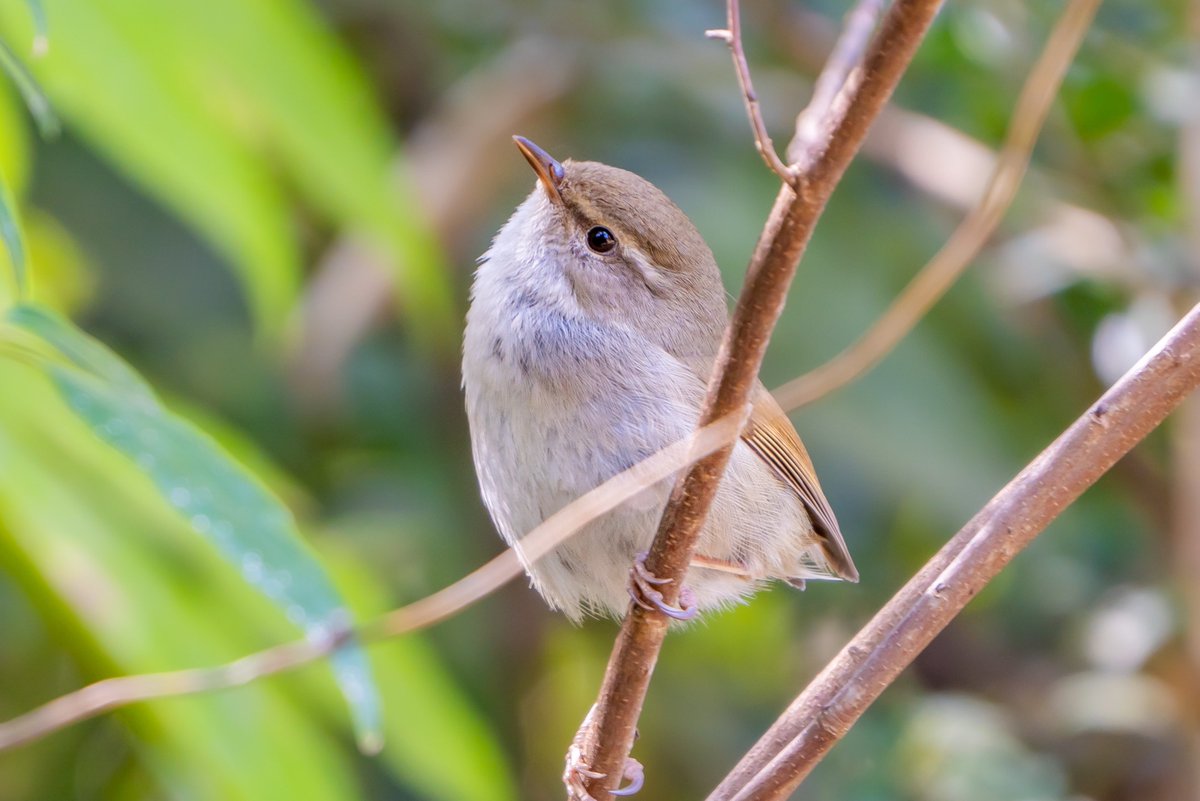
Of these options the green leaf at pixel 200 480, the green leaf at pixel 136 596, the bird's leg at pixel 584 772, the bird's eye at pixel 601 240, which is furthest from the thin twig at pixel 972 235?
the green leaf at pixel 136 596

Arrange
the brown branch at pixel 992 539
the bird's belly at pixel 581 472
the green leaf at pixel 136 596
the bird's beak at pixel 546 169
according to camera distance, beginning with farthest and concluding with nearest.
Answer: the bird's beak at pixel 546 169 < the bird's belly at pixel 581 472 < the green leaf at pixel 136 596 < the brown branch at pixel 992 539

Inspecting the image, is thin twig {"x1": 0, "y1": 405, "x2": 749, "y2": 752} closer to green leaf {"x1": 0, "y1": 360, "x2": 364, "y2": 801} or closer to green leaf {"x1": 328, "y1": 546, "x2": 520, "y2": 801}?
green leaf {"x1": 0, "y1": 360, "x2": 364, "y2": 801}

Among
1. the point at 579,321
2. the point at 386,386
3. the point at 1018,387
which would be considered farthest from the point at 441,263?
the point at 579,321

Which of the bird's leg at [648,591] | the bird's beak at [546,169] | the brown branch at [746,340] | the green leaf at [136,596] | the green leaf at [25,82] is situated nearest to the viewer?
the brown branch at [746,340]

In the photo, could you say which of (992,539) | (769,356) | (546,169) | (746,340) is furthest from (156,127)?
(769,356)

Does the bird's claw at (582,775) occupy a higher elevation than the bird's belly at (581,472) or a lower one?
lower

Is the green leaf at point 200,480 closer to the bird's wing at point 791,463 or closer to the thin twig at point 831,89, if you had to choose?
the thin twig at point 831,89
